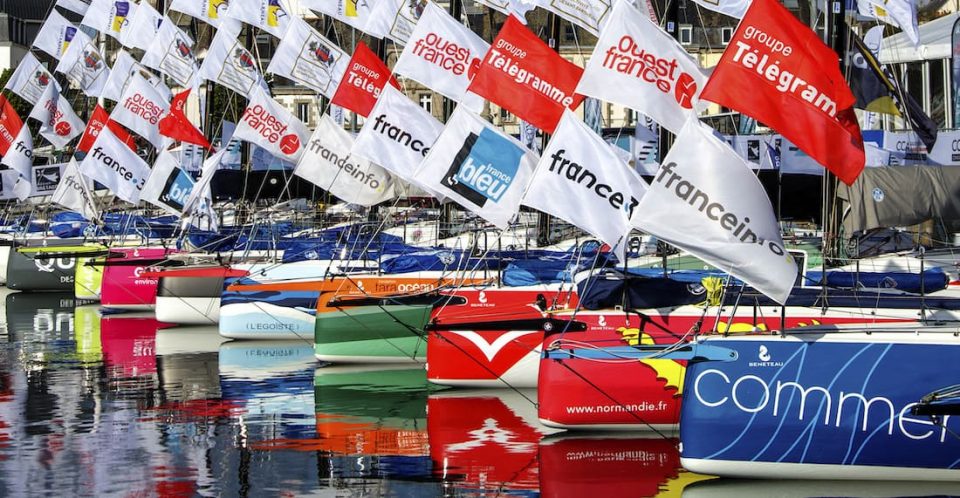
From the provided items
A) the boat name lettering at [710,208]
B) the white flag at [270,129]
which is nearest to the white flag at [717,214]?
the boat name lettering at [710,208]

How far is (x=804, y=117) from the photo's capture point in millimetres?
15570

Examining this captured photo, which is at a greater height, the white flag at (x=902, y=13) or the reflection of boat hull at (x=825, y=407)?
the white flag at (x=902, y=13)

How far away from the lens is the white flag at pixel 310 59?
34625mm

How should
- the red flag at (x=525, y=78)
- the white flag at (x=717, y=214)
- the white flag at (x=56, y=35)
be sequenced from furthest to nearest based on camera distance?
the white flag at (x=56, y=35)
the red flag at (x=525, y=78)
the white flag at (x=717, y=214)

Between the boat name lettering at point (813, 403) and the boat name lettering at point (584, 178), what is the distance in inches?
171

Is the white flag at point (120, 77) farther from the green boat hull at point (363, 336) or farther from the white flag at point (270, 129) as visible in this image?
the green boat hull at point (363, 336)

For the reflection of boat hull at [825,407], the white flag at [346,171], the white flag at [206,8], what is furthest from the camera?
the white flag at [206,8]

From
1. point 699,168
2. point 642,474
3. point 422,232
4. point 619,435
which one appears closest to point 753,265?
point 699,168

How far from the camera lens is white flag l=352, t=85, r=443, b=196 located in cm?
2686

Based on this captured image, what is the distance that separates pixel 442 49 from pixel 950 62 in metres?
18.8

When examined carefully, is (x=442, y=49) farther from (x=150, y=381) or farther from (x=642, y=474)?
(x=642, y=474)

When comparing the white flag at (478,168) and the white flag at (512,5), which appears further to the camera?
the white flag at (512,5)

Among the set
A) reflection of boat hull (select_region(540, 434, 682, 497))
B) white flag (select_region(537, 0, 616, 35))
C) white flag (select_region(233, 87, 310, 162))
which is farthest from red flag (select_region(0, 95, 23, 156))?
reflection of boat hull (select_region(540, 434, 682, 497))

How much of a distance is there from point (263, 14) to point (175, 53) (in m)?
3.93
